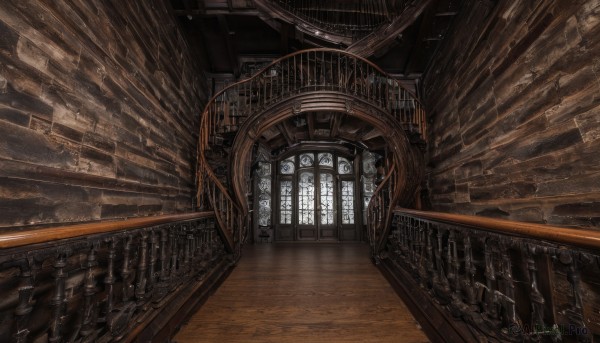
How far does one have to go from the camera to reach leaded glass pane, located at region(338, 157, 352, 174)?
8.11 m

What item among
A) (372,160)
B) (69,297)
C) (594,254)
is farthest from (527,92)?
(372,160)

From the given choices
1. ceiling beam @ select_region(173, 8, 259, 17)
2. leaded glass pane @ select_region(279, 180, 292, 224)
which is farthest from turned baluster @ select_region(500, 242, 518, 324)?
leaded glass pane @ select_region(279, 180, 292, 224)

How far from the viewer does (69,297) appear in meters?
1.83

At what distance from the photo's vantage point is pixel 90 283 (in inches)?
54.0

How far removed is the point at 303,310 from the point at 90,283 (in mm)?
1599

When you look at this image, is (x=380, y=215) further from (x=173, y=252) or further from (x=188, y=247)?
(x=173, y=252)

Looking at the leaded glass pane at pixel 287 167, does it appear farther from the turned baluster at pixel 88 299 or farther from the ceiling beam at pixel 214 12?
the turned baluster at pixel 88 299

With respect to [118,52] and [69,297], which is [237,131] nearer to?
[118,52]

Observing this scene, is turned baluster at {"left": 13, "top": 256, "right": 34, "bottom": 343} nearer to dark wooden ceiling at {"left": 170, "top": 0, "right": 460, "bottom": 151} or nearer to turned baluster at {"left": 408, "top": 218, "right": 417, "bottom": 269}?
turned baluster at {"left": 408, "top": 218, "right": 417, "bottom": 269}

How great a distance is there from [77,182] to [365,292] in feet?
9.20

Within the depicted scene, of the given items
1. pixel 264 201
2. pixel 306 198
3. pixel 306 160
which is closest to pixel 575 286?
pixel 264 201

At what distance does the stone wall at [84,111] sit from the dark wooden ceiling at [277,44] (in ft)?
3.25

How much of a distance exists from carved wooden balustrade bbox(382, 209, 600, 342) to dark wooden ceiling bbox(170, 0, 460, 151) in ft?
10.2

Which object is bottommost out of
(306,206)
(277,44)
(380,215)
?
(380,215)
